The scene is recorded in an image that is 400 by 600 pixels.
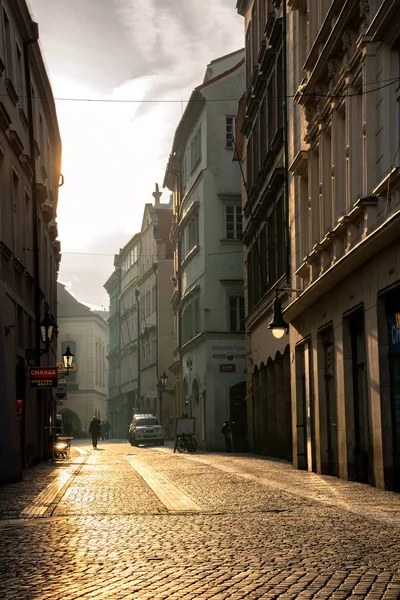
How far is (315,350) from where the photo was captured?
24.5 meters

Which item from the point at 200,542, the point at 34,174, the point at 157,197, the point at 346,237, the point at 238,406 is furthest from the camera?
the point at 157,197

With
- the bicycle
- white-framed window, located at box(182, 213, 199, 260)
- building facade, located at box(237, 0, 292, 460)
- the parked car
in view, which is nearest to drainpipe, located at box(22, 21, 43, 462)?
building facade, located at box(237, 0, 292, 460)

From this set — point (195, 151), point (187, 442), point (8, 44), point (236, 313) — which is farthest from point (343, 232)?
point (195, 151)

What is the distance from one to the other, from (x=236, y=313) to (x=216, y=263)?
2.52m

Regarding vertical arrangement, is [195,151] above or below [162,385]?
above

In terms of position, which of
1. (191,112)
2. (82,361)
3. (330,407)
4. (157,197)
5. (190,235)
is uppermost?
(157,197)

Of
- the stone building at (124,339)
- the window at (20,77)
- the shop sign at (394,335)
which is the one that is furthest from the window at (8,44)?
the stone building at (124,339)

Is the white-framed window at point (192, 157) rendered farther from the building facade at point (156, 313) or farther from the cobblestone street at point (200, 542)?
the cobblestone street at point (200, 542)

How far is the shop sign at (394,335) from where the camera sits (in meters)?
17.5

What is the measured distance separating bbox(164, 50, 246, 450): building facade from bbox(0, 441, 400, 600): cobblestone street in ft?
97.8

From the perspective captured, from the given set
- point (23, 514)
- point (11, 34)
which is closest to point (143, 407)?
point (11, 34)

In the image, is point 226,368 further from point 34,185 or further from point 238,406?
point 34,185

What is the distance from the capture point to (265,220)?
116 ft

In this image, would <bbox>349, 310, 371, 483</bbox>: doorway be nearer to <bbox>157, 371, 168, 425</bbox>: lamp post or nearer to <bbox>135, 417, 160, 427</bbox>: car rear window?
<bbox>135, 417, 160, 427</bbox>: car rear window
